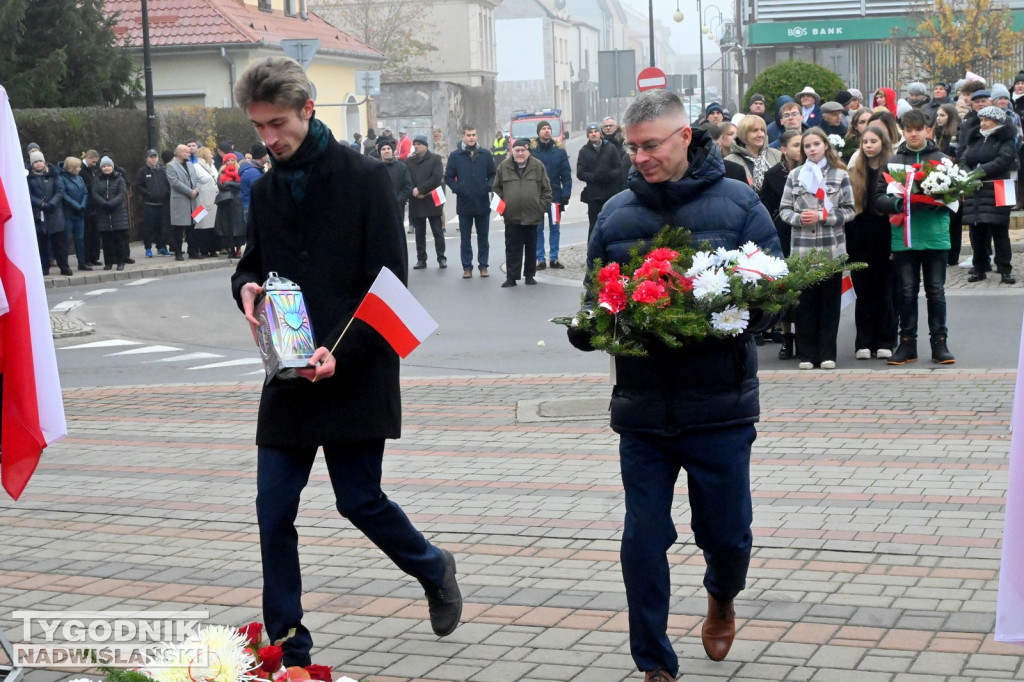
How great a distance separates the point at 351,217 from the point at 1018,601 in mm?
2406

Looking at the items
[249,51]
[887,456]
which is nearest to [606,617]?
[887,456]

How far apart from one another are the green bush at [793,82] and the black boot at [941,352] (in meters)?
15.3

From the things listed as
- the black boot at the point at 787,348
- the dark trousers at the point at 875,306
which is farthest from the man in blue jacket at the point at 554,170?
the dark trousers at the point at 875,306

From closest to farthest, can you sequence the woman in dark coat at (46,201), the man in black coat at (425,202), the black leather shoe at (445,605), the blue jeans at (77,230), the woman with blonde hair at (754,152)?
the black leather shoe at (445,605), the woman with blonde hair at (754,152), the man in black coat at (425,202), the woman in dark coat at (46,201), the blue jeans at (77,230)

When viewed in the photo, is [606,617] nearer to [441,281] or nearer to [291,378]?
[291,378]

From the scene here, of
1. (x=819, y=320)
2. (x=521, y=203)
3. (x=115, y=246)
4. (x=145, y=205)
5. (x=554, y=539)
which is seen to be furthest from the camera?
(x=145, y=205)

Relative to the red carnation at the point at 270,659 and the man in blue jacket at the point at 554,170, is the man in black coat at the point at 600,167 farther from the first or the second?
the red carnation at the point at 270,659

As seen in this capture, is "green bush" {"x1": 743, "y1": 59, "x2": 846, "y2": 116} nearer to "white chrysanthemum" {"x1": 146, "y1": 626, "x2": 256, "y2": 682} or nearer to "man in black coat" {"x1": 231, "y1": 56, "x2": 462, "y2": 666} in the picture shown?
"man in black coat" {"x1": 231, "y1": 56, "x2": 462, "y2": 666}

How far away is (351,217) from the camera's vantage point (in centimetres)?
471

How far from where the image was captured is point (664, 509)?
4551 mm

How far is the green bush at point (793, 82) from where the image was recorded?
2642 centimetres

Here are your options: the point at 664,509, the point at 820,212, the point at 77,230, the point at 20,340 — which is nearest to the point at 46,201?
the point at 77,230

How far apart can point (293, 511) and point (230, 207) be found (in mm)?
20979

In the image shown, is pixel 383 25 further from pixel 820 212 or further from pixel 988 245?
pixel 820 212
